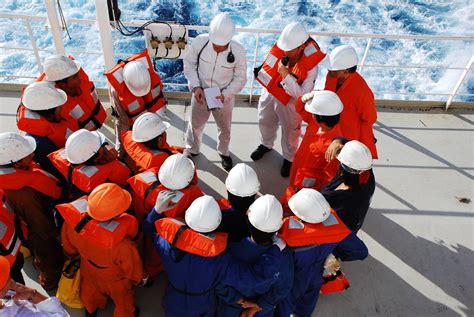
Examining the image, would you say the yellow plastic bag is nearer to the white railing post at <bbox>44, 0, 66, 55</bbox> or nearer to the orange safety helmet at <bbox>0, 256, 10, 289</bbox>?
the orange safety helmet at <bbox>0, 256, 10, 289</bbox>

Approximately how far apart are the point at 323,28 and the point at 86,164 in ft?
24.5

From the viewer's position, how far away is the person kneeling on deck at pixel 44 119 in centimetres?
278

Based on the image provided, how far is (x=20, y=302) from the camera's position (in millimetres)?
1894

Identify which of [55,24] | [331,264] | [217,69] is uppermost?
[55,24]

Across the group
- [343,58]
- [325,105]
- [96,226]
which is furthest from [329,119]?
[96,226]

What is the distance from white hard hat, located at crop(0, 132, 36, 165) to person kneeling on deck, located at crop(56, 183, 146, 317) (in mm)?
437

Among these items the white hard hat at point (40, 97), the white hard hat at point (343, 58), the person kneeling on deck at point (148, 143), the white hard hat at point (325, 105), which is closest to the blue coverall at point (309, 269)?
the white hard hat at point (325, 105)

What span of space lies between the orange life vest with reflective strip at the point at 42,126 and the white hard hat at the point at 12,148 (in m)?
0.40

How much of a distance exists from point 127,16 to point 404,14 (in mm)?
6330

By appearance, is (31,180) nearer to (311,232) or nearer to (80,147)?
(80,147)

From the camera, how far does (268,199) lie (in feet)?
7.27

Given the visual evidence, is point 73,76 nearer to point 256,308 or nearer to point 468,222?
point 256,308

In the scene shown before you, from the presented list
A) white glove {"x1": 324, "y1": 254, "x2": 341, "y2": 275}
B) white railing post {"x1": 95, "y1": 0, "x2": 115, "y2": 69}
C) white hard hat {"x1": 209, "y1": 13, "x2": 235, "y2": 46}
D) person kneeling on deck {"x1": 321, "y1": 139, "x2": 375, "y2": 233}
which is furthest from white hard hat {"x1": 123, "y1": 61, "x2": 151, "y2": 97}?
white glove {"x1": 324, "y1": 254, "x2": 341, "y2": 275}

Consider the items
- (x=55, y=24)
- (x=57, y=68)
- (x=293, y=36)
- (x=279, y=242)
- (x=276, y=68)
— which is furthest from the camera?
(x=55, y=24)
